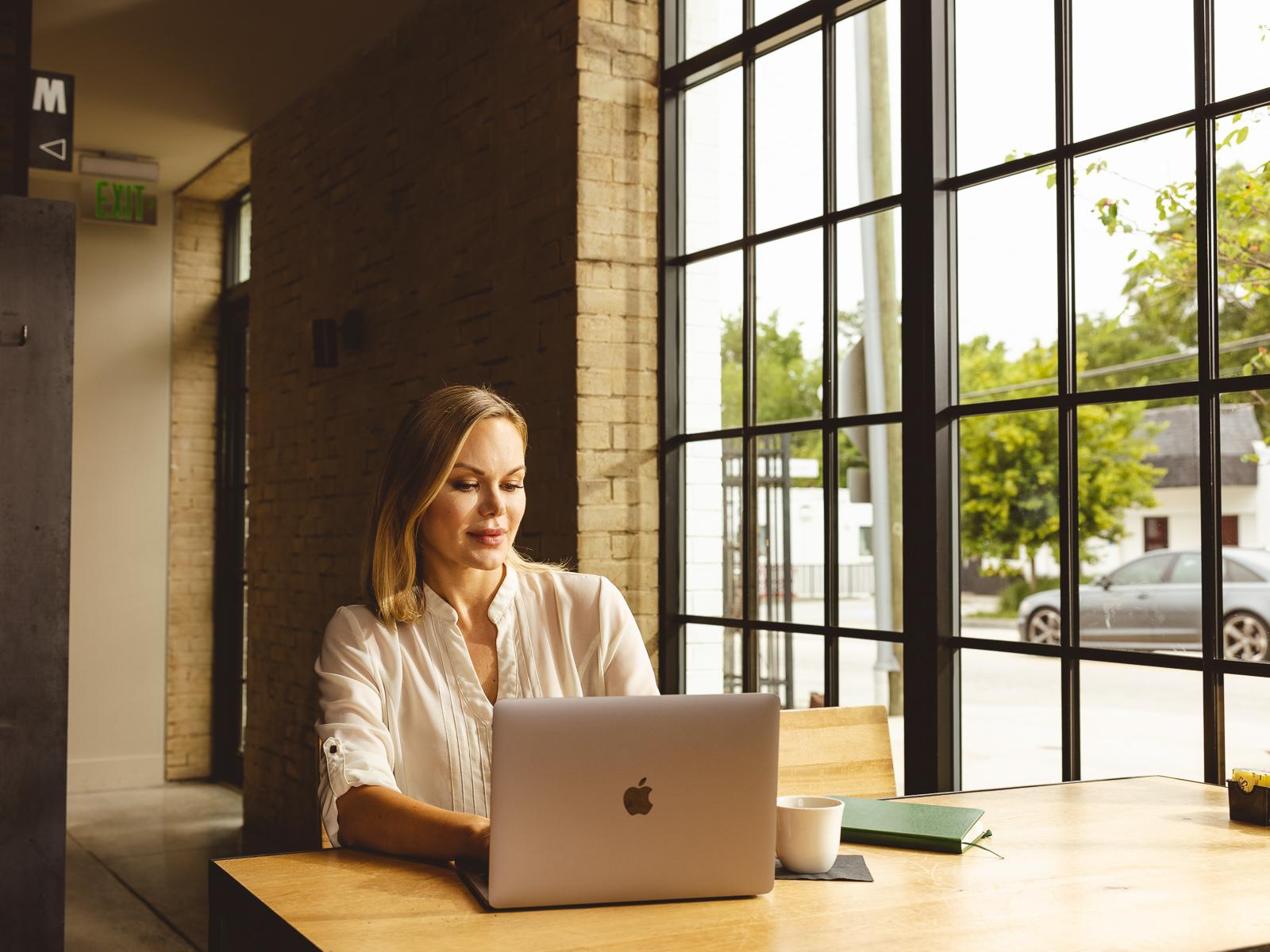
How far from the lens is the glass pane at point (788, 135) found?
3268 mm

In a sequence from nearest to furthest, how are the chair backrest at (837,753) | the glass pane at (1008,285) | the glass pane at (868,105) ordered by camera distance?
the chair backrest at (837,753)
the glass pane at (1008,285)
the glass pane at (868,105)

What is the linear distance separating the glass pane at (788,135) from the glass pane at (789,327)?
3.5 inches

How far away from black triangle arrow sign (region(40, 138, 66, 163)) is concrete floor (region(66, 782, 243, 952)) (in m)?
2.24

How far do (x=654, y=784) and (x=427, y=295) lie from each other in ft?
10.5

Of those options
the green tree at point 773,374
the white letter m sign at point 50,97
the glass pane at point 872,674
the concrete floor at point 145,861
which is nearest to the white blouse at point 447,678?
the glass pane at point 872,674

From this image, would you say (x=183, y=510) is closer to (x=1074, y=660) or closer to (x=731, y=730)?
(x=1074, y=660)

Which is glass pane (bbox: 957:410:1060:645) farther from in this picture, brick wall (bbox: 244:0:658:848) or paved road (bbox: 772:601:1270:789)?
paved road (bbox: 772:601:1270:789)

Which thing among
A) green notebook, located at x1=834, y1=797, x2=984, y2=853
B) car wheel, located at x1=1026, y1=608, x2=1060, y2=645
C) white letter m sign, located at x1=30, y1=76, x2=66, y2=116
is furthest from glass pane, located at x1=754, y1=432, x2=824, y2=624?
car wheel, located at x1=1026, y1=608, x2=1060, y2=645

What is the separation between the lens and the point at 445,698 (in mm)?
2018

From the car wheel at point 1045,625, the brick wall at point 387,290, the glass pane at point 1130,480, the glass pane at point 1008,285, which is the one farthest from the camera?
the glass pane at point 1130,480

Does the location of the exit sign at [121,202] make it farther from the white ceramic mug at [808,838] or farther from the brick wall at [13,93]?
the white ceramic mug at [808,838]

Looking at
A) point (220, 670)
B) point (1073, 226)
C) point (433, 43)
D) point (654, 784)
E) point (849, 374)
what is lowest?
point (220, 670)

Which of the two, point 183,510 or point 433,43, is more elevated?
point 433,43

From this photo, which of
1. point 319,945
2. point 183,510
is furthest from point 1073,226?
point 183,510
